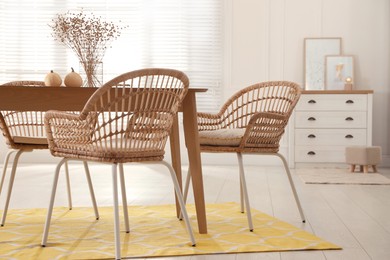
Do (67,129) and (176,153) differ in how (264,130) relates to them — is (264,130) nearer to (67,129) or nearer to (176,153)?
(176,153)

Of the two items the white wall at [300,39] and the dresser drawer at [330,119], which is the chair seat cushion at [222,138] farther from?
the white wall at [300,39]

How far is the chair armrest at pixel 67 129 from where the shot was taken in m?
2.68

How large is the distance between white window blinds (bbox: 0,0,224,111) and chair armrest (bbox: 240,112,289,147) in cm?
387

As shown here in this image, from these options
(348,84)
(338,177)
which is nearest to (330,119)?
(348,84)

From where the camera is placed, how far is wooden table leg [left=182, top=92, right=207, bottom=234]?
311 cm

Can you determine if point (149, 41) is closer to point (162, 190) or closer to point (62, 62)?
point (62, 62)

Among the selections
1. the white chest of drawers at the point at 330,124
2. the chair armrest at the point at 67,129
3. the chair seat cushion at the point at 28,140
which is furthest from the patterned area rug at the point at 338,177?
the chair armrest at the point at 67,129

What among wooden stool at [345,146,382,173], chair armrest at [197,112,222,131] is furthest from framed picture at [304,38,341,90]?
chair armrest at [197,112,222,131]

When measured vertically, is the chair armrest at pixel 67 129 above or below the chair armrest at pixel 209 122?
above

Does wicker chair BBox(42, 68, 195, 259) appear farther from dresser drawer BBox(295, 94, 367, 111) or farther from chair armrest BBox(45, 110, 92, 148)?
dresser drawer BBox(295, 94, 367, 111)

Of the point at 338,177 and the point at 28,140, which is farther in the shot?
the point at 338,177

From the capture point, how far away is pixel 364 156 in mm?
6258

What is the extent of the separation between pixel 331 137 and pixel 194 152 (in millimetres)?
3815

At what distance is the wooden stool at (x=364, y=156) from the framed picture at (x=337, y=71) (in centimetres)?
95
